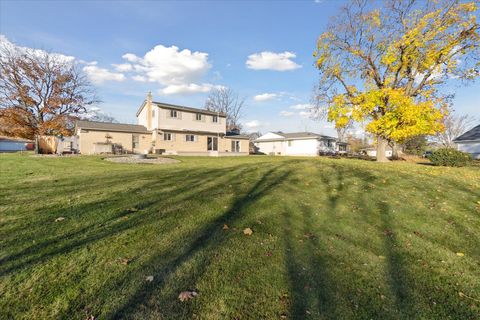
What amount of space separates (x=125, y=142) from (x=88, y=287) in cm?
2425

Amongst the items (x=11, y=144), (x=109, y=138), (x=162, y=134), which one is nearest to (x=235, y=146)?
(x=162, y=134)

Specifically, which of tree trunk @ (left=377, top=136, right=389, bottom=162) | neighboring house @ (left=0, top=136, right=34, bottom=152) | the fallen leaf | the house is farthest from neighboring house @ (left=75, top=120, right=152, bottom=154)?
neighboring house @ (left=0, top=136, right=34, bottom=152)

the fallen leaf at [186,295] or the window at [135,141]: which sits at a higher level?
the window at [135,141]

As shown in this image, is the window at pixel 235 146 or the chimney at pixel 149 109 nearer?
the chimney at pixel 149 109

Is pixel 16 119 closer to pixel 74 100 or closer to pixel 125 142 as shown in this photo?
pixel 74 100

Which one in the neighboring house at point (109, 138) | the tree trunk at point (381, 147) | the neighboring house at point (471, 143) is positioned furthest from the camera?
the neighboring house at point (471, 143)

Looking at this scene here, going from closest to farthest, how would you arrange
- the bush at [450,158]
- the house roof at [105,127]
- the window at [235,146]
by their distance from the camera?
the bush at [450,158] → the house roof at [105,127] → the window at [235,146]

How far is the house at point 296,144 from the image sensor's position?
118 ft

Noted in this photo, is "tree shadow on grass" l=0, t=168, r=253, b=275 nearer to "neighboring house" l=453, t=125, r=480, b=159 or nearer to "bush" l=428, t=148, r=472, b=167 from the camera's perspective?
"bush" l=428, t=148, r=472, b=167

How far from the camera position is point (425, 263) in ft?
10.4

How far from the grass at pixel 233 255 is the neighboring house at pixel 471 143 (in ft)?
98.6

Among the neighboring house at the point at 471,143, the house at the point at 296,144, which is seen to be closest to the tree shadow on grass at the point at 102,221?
the house at the point at 296,144

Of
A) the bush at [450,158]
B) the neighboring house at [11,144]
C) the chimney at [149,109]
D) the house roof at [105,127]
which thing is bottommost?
the bush at [450,158]

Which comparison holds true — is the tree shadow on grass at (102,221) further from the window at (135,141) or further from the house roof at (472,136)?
the house roof at (472,136)
